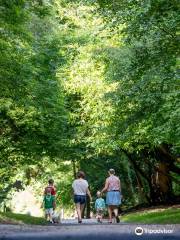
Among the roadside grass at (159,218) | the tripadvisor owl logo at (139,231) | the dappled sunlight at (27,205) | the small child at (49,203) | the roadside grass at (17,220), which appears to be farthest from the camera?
the dappled sunlight at (27,205)

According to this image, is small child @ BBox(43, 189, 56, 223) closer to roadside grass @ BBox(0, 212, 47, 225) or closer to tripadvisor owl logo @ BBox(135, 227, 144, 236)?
roadside grass @ BBox(0, 212, 47, 225)

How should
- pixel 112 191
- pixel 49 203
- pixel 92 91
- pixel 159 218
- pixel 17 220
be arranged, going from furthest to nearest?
pixel 92 91
pixel 159 218
pixel 49 203
pixel 17 220
pixel 112 191

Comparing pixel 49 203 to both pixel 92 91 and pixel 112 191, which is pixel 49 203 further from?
pixel 92 91

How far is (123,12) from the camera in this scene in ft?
53.2

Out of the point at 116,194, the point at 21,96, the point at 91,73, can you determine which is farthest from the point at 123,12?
the point at 91,73

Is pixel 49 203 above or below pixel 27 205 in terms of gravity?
below

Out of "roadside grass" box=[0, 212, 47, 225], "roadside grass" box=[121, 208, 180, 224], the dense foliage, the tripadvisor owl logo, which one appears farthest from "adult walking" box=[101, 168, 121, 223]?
the tripadvisor owl logo

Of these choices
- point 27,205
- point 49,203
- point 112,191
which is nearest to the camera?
point 112,191

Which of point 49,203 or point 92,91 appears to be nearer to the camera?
point 49,203

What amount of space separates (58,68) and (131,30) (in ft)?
62.3

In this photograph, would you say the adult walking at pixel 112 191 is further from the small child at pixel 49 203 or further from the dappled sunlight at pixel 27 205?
the dappled sunlight at pixel 27 205

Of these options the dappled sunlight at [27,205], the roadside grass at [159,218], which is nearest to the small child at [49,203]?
the roadside grass at [159,218]

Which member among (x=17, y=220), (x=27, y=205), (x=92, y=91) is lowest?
(x=17, y=220)

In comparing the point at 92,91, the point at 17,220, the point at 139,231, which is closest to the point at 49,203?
the point at 17,220
